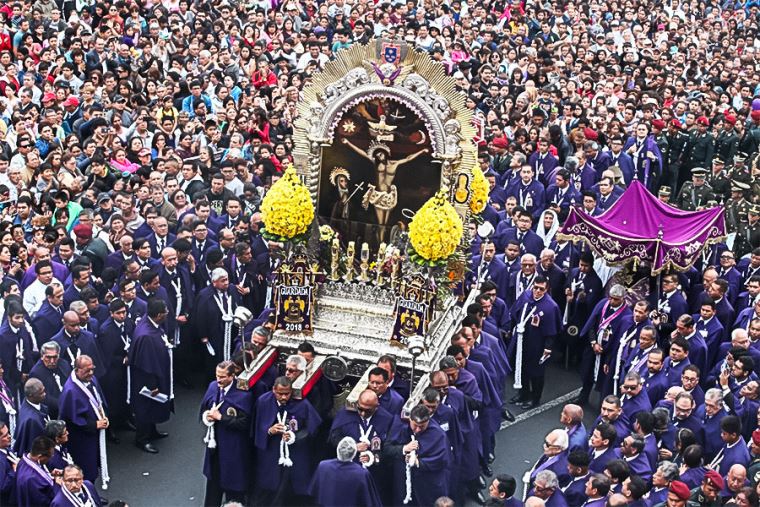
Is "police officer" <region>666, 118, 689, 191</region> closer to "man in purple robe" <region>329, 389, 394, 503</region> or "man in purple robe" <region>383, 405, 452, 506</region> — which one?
"man in purple robe" <region>383, 405, 452, 506</region>

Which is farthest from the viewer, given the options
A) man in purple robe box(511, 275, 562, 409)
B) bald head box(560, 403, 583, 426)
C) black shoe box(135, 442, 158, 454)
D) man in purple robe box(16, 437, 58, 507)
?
man in purple robe box(511, 275, 562, 409)

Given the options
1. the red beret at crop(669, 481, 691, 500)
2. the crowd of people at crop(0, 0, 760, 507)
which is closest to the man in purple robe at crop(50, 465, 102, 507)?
the crowd of people at crop(0, 0, 760, 507)

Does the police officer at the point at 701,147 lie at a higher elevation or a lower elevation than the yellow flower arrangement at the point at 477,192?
higher

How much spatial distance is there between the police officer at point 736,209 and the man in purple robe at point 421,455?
7537mm

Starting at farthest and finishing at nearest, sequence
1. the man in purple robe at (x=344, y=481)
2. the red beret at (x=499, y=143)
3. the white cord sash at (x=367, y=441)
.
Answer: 1. the red beret at (x=499, y=143)
2. the white cord sash at (x=367, y=441)
3. the man in purple robe at (x=344, y=481)

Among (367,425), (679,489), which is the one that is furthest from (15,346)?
(679,489)

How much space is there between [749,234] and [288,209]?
24.2ft

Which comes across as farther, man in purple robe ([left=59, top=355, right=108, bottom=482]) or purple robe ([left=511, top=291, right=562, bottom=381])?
purple robe ([left=511, top=291, right=562, bottom=381])

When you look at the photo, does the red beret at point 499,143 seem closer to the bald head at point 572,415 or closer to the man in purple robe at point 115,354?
the man in purple robe at point 115,354

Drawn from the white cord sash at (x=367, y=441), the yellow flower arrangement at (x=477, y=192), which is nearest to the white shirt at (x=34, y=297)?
the white cord sash at (x=367, y=441)

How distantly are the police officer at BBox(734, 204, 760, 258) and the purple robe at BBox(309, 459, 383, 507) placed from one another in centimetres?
833

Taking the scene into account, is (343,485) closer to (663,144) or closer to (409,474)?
(409,474)

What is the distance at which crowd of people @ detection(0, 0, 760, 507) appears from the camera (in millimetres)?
12023

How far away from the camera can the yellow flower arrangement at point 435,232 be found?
A: 13.4 m
